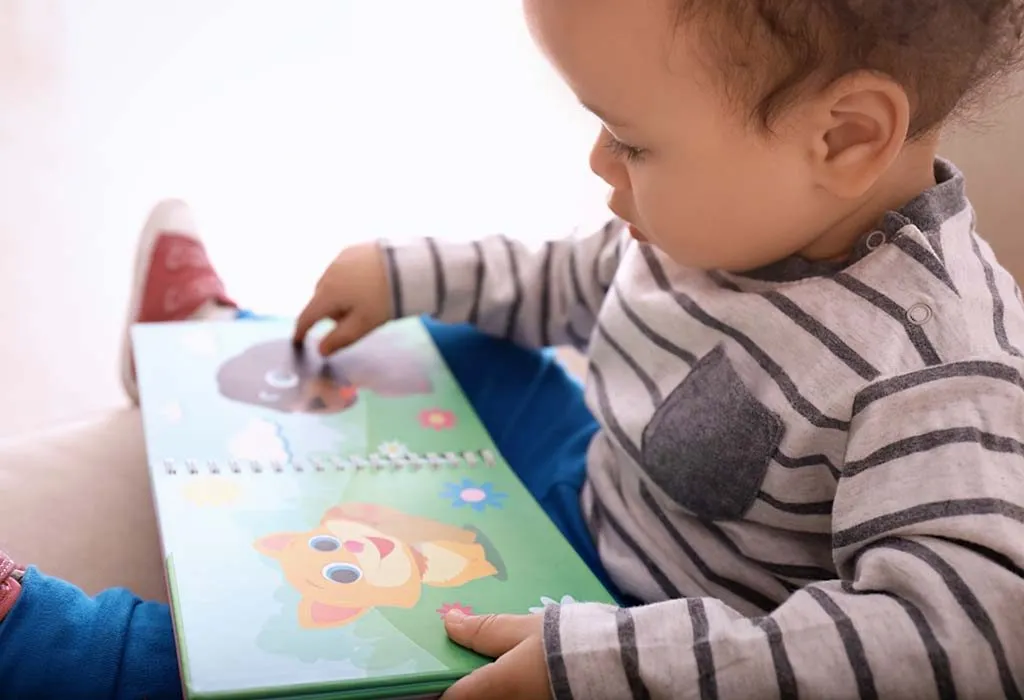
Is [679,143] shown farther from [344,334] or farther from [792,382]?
[344,334]

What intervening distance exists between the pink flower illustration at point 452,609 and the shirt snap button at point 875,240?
26cm

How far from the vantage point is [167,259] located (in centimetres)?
94

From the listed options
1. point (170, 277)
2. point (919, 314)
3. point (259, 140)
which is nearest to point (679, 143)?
point (919, 314)

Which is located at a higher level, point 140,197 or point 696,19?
point 696,19

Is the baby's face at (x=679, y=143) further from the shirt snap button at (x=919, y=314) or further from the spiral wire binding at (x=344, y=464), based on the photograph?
the spiral wire binding at (x=344, y=464)

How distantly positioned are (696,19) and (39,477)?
0.46 metres

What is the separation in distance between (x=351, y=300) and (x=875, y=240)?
0.37 metres

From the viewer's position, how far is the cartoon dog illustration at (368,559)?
55cm

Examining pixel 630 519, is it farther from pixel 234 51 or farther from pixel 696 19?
pixel 234 51

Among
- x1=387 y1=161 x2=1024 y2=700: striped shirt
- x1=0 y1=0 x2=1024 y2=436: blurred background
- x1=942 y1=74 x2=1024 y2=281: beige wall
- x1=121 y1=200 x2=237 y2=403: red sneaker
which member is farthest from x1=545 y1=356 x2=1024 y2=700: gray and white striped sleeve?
x1=0 y1=0 x2=1024 y2=436: blurred background

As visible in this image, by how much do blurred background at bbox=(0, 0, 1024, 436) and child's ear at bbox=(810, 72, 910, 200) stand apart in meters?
0.68

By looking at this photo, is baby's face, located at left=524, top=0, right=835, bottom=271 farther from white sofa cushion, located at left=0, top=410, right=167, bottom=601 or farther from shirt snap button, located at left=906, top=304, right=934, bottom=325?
white sofa cushion, located at left=0, top=410, right=167, bottom=601

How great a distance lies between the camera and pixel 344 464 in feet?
2.23

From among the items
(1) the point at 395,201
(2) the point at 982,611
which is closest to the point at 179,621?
(2) the point at 982,611
